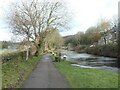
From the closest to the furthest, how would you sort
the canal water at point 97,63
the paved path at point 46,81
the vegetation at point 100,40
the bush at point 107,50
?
the paved path at point 46,81
the canal water at point 97,63
the bush at point 107,50
the vegetation at point 100,40

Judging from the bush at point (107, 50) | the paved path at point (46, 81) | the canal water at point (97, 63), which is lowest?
the canal water at point (97, 63)

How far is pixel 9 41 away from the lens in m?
42.7

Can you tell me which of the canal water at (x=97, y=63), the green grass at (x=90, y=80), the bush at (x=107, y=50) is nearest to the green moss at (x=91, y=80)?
the green grass at (x=90, y=80)

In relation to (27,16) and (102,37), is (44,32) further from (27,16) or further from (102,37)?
(102,37)

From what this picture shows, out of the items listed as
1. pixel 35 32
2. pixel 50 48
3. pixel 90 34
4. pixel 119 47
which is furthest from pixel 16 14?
pixel 90 34

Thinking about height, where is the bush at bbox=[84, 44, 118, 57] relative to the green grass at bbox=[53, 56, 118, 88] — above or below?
above

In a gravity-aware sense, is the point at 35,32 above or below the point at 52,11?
below

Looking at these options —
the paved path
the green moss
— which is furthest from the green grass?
the paved path

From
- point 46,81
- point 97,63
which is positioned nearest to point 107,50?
point 97,63

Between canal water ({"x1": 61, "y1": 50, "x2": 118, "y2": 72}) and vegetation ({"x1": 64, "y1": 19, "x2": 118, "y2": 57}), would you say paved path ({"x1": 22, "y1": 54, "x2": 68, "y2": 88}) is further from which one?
vegetation ({"x1": 64, "y1": 19, "x2": 118, "y2": 57})

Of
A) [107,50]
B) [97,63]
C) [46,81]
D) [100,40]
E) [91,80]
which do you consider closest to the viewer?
[46,81]

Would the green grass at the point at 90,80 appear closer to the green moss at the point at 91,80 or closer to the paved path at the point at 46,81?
the green moss at the point at 91,80

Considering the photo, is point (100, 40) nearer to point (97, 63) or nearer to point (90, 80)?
point (97, 63)

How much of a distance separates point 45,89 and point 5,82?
254 cm
